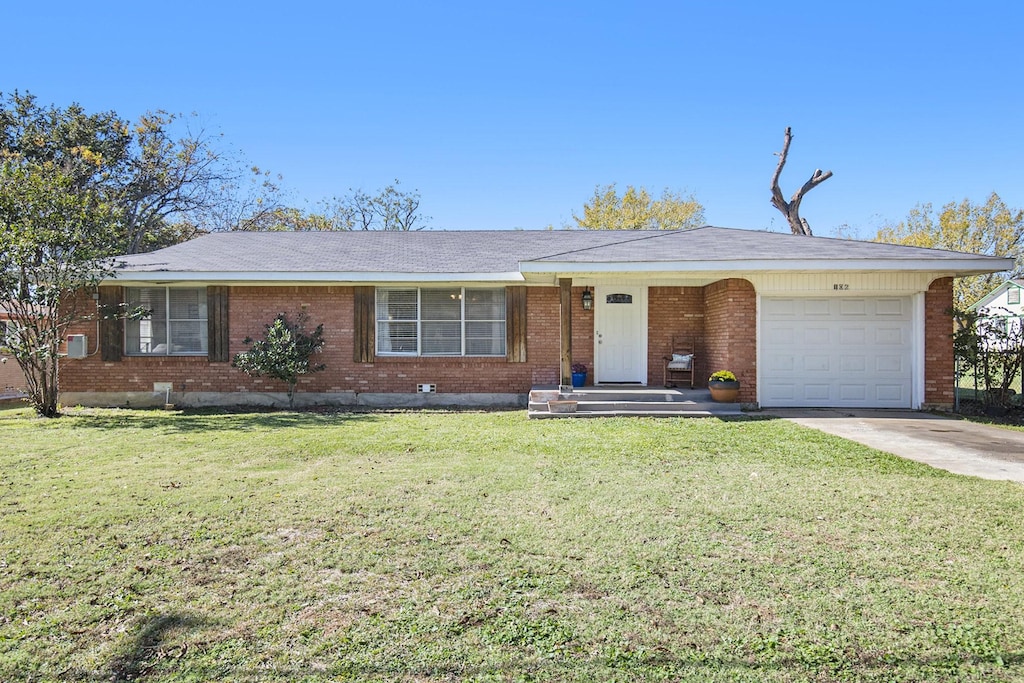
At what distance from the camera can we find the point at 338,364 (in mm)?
12656

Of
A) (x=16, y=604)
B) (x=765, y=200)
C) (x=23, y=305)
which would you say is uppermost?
(x=765, y=200)

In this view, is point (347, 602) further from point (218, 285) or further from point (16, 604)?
point (218, 285)

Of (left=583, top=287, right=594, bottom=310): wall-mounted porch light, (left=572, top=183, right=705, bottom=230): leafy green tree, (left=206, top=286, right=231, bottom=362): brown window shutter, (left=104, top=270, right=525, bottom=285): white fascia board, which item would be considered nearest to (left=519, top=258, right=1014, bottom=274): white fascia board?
(left=104, top=270, right=525, bottom=285): white fascia board

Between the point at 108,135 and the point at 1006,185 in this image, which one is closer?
A: the point at 108,135

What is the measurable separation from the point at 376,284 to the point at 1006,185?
27.8 meters

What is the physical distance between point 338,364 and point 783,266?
8.68 m

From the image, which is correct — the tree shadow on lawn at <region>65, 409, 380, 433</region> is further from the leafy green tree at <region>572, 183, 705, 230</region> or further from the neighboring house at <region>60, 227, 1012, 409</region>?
the leafy green tree at <region>572, 183, 705, 230</region>

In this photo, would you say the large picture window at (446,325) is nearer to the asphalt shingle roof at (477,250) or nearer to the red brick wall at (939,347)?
the asphalt shingle roof at (477,250)

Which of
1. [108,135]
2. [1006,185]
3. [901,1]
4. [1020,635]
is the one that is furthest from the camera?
[1006,185]

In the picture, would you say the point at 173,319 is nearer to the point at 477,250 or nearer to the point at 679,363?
the point at 477,250

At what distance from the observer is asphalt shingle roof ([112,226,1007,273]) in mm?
10742

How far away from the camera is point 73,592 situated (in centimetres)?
341

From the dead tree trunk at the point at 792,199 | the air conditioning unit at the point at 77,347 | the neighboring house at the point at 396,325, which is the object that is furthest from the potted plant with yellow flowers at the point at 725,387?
the dead tree trunk at the point at 792,199

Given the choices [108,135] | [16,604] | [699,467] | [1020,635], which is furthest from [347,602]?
[108,135]
